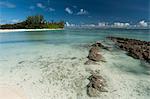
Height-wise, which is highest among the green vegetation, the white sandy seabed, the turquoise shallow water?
the green vegetation

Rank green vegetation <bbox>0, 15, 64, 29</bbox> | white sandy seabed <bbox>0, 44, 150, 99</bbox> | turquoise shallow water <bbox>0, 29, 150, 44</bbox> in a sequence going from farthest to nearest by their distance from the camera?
green vegetation <bbox>0, 15, 64, 29</bbox> < turquoise shallow water <bbox>0, 29, 150, 44</bbox> < white sandy seabed <bbox>0, 44, 150, 99</bbox>

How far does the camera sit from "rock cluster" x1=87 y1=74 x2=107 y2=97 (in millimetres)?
6399

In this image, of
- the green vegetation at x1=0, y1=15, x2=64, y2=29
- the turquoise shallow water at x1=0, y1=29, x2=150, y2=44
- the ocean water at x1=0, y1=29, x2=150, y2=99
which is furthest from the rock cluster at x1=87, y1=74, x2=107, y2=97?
the green vegetation at x1=0, y1=15, x2=64, y2=29

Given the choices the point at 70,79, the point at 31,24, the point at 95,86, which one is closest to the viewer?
the point at 95,86

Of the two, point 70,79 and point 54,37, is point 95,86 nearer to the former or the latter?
point 70,79

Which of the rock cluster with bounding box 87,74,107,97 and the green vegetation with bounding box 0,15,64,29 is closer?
the rock cluster with bounding box 87,74,107,97

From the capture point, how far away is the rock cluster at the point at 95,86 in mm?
6399

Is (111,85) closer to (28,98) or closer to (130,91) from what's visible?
(130,91)

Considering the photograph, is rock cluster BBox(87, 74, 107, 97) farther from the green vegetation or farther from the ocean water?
the green vegetation

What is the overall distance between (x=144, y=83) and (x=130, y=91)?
121 centimetres

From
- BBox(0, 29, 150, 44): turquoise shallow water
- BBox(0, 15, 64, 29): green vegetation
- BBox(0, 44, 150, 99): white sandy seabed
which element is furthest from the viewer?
BBox(0, 15, 64, 29): green vegetation

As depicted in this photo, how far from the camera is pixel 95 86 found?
6891mm

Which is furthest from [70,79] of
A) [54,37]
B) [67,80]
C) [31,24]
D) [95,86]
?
[31,24]

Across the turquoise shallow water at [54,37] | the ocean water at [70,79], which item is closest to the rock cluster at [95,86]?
the ocean water at [70,79]
